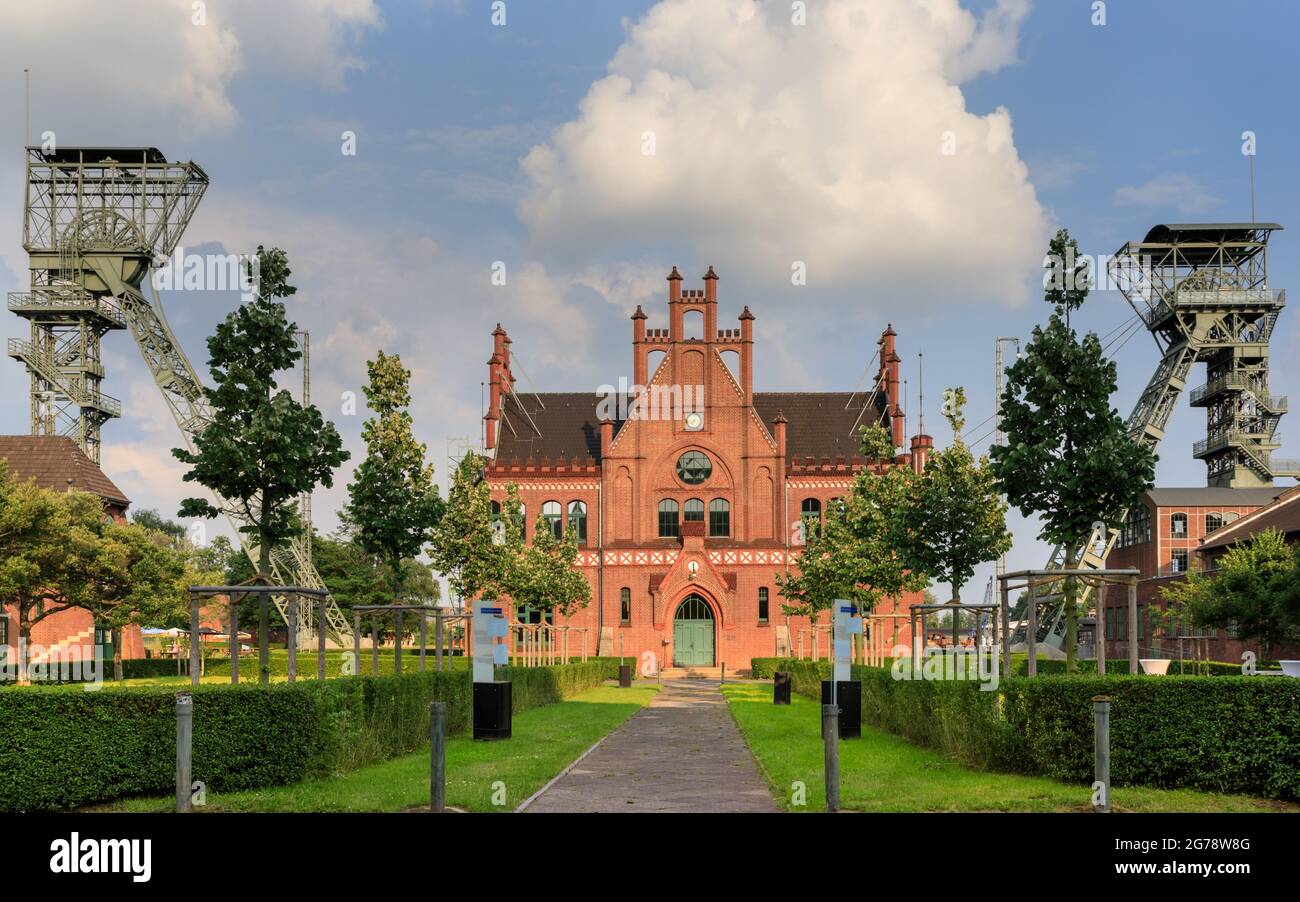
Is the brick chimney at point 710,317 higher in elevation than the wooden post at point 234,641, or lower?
higher

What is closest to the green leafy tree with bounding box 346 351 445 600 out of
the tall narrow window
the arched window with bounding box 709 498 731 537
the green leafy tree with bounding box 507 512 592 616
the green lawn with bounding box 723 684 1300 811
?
the green lawn with bounding box 723 684 1300 811

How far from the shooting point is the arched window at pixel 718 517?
69.6 metres

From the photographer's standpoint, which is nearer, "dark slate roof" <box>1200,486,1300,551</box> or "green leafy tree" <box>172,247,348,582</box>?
"green leafy tree" <box>172,247,348,582</box>

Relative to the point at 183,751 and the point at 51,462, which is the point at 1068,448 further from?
the point at 51,462

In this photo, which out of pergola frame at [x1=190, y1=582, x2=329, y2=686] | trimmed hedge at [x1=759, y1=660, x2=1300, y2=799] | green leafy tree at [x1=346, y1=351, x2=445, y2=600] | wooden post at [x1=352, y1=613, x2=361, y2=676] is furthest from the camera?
green leafy tree at [x1=346, y1=351, x2=445, y2=600]

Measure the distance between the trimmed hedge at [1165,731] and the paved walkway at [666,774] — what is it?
13.1 ft

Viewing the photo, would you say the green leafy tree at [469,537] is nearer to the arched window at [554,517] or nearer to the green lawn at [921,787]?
the arched window at [554,517]

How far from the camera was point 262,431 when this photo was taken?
22.7 m

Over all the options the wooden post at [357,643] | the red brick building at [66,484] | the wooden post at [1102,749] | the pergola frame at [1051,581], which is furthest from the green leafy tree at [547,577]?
the wooden post at [1102,749]

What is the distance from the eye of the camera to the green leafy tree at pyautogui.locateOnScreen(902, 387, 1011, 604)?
34.7 m

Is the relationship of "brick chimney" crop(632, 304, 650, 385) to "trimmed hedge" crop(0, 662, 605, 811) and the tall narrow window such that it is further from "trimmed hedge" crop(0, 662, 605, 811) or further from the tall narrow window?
"trimmed hedge" crop(0, 662, 605, 811)

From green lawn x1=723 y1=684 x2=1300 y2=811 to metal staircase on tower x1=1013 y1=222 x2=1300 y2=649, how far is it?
58016 mm
